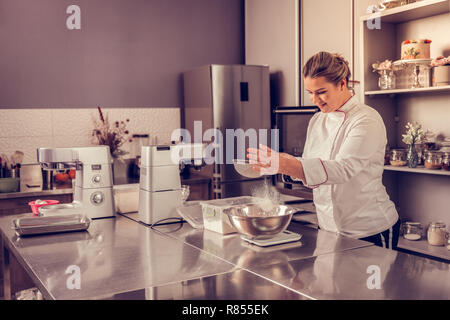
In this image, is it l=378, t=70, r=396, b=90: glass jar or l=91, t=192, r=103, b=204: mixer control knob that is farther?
l=378, t=70, r=396, b=90: glass jar

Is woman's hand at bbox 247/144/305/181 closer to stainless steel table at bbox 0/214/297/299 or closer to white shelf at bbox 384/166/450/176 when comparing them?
stainless steel table at bbox 0/214/297/299

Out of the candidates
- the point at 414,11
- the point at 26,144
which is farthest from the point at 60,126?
the point at 414,11

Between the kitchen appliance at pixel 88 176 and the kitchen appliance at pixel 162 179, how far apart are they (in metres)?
0.22

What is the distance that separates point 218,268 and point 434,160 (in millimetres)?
1794

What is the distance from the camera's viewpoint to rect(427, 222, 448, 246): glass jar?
292 centimetres

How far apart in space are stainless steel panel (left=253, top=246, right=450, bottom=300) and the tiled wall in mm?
2942

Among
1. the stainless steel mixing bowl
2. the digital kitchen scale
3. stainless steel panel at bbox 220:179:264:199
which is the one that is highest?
the stainless steel mixing bowl

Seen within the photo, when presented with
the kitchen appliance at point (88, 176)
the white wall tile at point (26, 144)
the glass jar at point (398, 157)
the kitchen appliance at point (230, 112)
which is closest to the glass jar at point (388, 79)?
the glass jar at point (398, 157)

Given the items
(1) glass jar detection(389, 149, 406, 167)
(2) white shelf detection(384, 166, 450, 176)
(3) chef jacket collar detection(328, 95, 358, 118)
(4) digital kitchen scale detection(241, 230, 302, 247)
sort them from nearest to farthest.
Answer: (4) digital kitchen scale detection(241, 230, 302, 247)
(3) chef jacket collar detection(328, 95, 358, 118)
(2) white shelf detection(384, 166, 450, 176)
(1) glass jar detection(389, 149, 406, 167)

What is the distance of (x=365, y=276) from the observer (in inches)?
58.0

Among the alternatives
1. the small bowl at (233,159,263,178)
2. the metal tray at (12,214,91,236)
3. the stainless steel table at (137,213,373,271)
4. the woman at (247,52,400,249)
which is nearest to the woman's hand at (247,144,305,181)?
the small bowl at (233,159,263,178)

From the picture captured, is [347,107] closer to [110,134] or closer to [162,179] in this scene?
[162,179]
